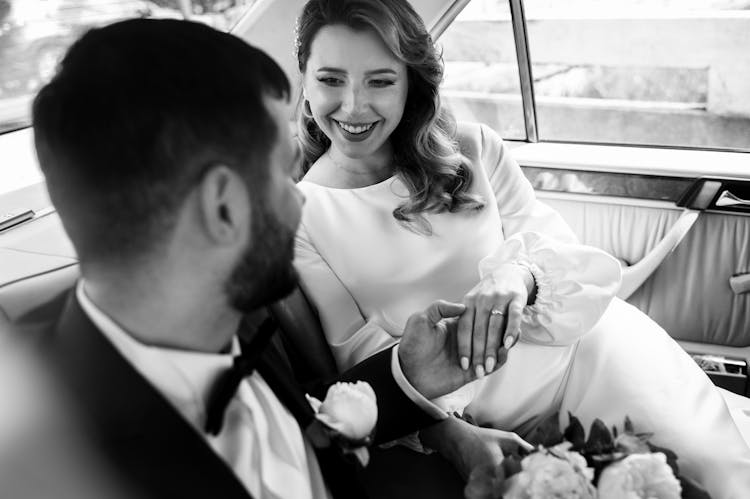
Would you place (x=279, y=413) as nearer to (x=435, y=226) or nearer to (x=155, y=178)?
(x=155, y=178)

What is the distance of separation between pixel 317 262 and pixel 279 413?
2.70 ft

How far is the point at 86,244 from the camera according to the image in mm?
816

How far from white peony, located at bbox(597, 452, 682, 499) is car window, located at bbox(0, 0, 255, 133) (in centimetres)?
181

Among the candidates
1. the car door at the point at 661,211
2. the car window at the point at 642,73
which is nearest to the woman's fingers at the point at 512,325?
the car door at the point at 661,211

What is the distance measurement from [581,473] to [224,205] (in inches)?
25.3

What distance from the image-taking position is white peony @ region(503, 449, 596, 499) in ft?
3.23

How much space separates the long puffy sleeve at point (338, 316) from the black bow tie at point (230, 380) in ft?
2.61

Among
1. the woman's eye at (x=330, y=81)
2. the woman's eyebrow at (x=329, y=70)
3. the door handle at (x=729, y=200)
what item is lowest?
the door handle at (x=729, y=200)

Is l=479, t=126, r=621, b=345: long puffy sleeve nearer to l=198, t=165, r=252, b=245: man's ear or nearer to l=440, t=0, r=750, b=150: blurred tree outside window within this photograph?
l=198, t=165, r=252, b=245: man's ear

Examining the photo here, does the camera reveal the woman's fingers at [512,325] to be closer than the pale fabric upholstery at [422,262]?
Yes

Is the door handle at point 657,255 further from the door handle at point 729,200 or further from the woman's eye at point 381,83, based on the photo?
the woman's eye at point 381,83

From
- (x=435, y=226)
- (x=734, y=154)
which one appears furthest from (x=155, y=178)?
(x=734, y=154)

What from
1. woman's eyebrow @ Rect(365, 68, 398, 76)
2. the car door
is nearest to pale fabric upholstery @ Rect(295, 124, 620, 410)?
woman's eyebrow @ Rect(365, 68, 398, 76)

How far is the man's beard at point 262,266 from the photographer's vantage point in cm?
85
